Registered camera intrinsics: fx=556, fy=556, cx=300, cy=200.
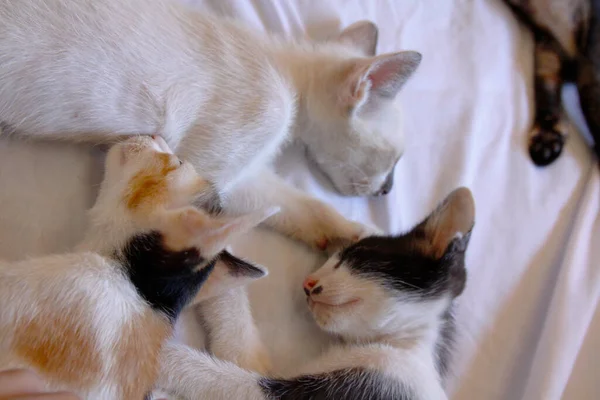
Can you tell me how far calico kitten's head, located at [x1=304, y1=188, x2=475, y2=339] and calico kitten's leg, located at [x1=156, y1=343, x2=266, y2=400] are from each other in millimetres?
184

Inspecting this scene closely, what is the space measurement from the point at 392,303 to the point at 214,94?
0.53 m

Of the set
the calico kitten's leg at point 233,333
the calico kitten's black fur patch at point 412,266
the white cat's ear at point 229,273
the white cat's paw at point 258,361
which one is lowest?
the white cat's paw at point 258,361

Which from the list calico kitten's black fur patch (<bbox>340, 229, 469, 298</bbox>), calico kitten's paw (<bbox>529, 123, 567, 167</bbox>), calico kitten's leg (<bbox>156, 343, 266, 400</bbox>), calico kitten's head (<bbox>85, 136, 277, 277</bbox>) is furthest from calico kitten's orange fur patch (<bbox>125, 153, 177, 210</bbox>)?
calico kitten's paw (<bbox>529, 123, 567, 167</bbox>)

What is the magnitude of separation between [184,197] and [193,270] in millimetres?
127

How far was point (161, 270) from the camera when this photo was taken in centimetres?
81

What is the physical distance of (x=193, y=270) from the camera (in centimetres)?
81

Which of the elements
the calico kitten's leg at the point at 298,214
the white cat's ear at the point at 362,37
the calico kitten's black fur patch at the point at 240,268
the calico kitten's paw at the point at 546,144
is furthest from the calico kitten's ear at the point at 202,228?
the calico kitten's paw at the point at 546,144

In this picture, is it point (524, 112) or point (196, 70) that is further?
point (524, 112)

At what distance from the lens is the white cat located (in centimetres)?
99

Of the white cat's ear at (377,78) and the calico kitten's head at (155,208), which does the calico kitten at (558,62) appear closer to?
the white cat's ear at (377,78)

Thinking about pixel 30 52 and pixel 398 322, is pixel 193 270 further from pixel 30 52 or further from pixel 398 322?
pixel 30 52

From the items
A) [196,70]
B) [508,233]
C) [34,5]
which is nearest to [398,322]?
[508,233]

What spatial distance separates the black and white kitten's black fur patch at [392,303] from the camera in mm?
915

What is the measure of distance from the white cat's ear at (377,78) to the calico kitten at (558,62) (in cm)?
53
